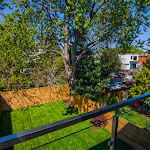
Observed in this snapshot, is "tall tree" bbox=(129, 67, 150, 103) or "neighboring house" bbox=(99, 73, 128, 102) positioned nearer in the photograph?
"tall tree" bbox=(129, 67, 150, 103)

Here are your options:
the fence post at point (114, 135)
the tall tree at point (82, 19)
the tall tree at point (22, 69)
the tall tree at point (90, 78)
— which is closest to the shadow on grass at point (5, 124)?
the tall tree at point (22, 69)

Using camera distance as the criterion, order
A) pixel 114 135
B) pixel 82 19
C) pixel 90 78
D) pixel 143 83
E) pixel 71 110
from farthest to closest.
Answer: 1. pixel 143 83
2. pixel 71 110
3. pixel 90 78
4. pixel 82 19
5. pixel 114 135

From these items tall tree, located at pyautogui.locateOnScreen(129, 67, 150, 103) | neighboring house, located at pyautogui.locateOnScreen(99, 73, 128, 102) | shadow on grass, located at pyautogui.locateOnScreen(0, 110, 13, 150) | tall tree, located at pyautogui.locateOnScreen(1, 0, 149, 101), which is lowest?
shadow on grass, located at pyautogui.locateOnScreen(0, 110, 13, 150)

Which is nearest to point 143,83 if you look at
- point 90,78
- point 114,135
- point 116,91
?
point 116,91

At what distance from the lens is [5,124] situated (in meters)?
7.68

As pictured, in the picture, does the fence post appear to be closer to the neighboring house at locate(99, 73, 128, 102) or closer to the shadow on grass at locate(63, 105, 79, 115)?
the shadow on grass at locate(63, 105, 79, 115)

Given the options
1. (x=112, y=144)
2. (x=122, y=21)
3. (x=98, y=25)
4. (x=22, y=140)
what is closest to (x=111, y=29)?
(x=122, y=21)

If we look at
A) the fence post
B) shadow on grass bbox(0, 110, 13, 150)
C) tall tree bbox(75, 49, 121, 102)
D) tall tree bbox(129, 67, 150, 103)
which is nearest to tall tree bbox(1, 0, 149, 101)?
tall tree bbox(75, 49, 121, 102)

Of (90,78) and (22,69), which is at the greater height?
(22,69)

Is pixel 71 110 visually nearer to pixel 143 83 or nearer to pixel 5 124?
pixel 5 124

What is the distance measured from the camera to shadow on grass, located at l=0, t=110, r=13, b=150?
22.7 feet

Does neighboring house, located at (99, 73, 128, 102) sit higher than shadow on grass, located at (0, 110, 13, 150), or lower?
higher

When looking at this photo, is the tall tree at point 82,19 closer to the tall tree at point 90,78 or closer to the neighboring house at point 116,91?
the tall tree at point 90,78

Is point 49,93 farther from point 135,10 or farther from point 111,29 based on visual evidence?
point 135,10
